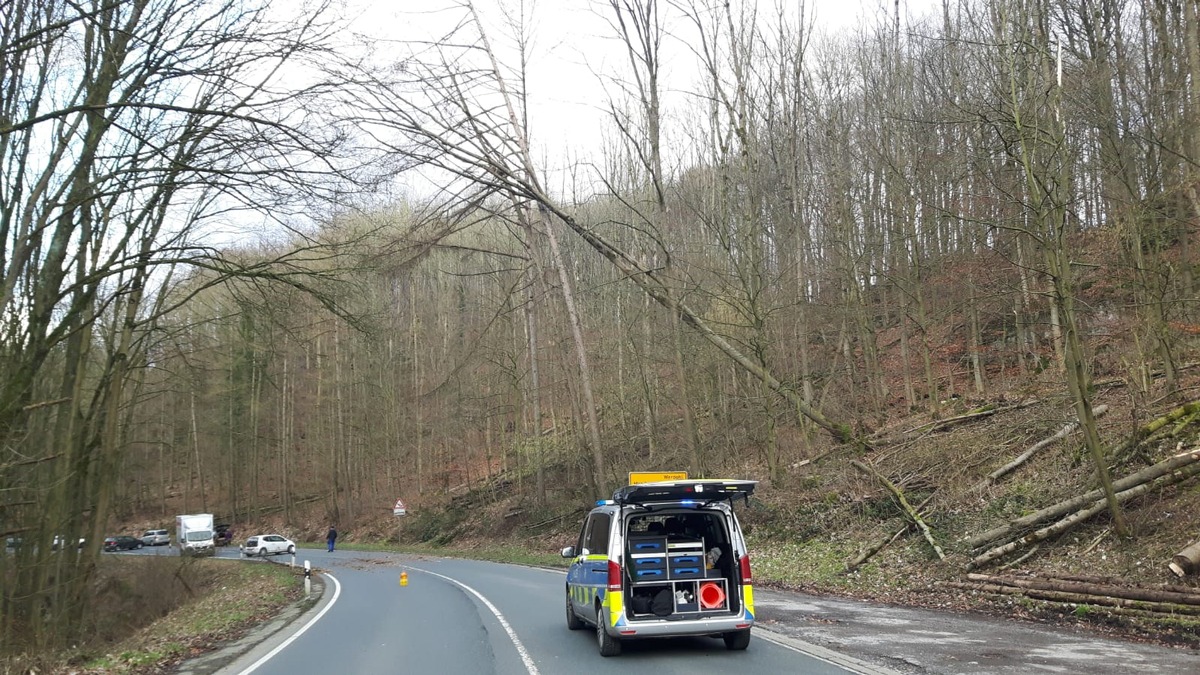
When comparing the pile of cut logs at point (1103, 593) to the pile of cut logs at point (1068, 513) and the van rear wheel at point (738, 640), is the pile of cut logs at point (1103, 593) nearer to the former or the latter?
the pile of cut logs at point (1068, 513)

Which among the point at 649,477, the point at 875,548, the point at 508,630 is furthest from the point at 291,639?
the point at 875,548

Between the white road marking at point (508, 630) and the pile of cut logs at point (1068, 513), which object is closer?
the white road marking at point (508, 630)

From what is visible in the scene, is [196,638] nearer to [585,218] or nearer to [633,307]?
[585,218]

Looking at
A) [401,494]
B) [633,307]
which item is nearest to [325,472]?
[401,494]

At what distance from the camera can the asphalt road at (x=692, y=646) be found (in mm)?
8531

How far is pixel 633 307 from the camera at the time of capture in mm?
36812

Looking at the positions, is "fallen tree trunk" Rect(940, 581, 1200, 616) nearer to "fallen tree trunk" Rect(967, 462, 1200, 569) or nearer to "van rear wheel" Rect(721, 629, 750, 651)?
"fallen tree trunk" Rect(967, 462, 1200, 569)

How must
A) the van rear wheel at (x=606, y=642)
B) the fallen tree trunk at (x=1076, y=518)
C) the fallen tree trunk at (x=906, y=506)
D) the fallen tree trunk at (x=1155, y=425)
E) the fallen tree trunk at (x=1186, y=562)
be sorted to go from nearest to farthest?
1. the van rear wheel at (x=606, y=642)
2. the fallen tree trunk at (x=1186, y=562)
3. the fallen tree trunk at (x=1076, y=518)
4. the fallen tree trunk at (x=1155, y=425)
5. the fallen tree trunk at (x=906, y=506)

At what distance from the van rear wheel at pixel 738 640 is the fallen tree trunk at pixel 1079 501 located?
6.98 m

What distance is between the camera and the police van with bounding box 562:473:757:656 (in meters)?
9.63

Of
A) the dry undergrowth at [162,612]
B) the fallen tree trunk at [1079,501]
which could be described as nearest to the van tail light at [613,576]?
the dry undergrowth at [162,612]

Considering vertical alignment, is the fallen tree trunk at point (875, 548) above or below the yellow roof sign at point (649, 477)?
below

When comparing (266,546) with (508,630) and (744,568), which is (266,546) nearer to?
(508,630)

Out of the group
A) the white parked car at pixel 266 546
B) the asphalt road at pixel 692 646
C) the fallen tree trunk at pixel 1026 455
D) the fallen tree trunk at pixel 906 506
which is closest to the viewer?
the asphalt road at pixel 692 646
